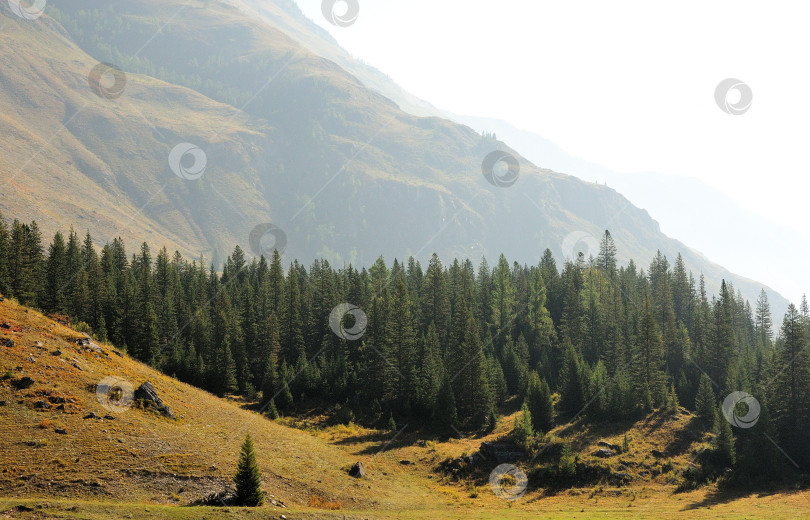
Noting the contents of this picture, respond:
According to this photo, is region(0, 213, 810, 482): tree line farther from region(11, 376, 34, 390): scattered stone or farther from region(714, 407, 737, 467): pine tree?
region(11, 376, 34, 390): scattered stone

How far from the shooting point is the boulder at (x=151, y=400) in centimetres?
5106

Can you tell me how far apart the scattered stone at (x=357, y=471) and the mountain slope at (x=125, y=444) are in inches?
30.6

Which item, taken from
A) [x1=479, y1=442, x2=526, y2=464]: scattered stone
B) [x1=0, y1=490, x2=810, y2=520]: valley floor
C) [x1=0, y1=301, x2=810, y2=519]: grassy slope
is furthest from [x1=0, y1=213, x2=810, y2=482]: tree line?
[x1=0, y1=490, x2=810, y2=520]: valley floor

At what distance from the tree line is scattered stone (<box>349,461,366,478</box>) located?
19668 millimetres

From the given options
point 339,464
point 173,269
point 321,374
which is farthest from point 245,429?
point 173,269

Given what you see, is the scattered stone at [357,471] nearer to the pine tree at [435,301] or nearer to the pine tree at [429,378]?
the pine tree at [429,378]

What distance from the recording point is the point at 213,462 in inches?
1732

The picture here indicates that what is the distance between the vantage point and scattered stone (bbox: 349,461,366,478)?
2073 inches

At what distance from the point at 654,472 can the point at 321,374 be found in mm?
46645

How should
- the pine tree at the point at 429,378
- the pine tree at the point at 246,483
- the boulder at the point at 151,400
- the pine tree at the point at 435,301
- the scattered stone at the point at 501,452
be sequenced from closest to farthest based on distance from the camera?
the pine tree at the point at 246,483, the boulder at the point at 151,400, the scattered stone at the point at 501,452, the pine tree at the point at 429,378, the pine tree at the point at 435,301

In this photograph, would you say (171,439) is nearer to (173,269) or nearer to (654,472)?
(654,472)

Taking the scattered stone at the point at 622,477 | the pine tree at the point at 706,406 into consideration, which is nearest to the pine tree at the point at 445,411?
the scattered stone at the point at 622,477

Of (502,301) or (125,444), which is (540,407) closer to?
(502,301)

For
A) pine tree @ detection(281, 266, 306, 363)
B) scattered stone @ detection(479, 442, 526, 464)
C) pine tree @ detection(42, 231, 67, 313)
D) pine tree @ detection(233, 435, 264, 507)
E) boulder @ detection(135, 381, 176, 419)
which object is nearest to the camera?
pine tree @ detection(233, 435, 264, 507)
